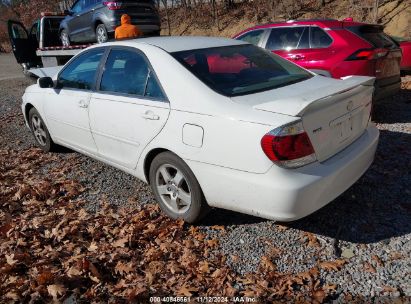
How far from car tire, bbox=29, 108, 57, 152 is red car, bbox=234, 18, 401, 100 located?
3.99m

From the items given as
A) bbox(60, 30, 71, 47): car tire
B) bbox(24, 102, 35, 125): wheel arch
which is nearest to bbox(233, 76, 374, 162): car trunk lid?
bbox(24, 102, 35, 125): wheel arch

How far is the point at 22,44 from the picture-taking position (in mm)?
13547

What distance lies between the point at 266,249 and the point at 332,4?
A: 619 inches

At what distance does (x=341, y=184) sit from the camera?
2.93 meters

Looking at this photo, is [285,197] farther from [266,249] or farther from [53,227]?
[53,227]

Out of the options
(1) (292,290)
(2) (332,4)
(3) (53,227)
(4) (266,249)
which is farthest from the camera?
(2) (332,4)

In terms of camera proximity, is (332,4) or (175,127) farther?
(332,4)

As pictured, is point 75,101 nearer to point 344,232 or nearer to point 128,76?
point 128,76

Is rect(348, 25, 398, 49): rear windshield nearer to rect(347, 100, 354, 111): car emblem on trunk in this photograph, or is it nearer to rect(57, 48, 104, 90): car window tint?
rect(347, 100, 354, 111): car emblem on trunk

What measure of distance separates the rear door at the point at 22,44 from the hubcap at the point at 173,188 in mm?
12249

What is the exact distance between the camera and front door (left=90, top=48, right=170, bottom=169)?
333 cm

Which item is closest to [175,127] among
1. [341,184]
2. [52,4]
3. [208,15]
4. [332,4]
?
[341,184]

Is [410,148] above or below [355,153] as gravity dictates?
below

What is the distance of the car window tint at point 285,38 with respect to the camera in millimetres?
6359
